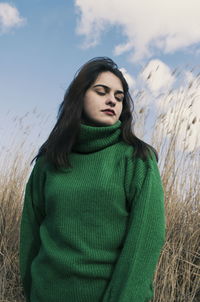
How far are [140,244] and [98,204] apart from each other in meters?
0.17

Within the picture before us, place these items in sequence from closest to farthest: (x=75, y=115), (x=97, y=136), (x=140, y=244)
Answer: (x=140, y=244)
(x=97, y=136)
(x=75, y=115)

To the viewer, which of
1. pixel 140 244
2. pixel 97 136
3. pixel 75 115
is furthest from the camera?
pixel 75 115

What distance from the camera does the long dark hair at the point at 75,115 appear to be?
1.40m

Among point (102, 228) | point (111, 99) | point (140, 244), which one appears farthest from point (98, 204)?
point (111, 99)

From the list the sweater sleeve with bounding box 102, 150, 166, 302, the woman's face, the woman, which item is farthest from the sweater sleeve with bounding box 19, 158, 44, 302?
the sweater sleeve with bounding box 102, 150, 166, 302

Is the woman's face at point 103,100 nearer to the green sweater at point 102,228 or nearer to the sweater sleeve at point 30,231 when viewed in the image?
the green sweater at point 102,228

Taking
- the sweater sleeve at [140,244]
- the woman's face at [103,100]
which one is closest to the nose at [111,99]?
the woman's face at [103,100]

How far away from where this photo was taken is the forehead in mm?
1436

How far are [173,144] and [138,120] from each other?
0.27 meters

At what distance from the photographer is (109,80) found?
145cm

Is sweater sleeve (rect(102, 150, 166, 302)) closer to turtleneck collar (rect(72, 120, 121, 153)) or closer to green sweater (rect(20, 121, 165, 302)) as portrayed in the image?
green sweater (rect(20, 121, 165, 302))

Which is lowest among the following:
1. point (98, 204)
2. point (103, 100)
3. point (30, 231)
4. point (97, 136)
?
point (30, 231)

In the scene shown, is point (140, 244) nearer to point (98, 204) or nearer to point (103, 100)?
point (98, 204)

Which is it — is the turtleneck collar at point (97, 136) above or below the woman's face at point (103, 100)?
below
